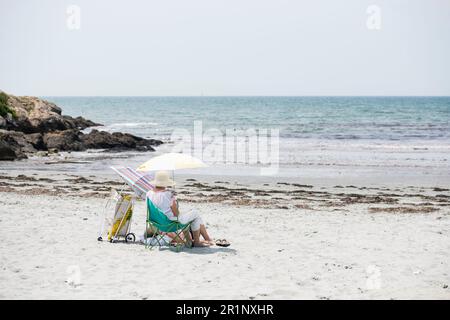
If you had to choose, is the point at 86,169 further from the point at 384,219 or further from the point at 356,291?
the point at 356,291

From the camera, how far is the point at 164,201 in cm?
915

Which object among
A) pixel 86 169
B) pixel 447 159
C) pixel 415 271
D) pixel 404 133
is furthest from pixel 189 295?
pixel 404 133

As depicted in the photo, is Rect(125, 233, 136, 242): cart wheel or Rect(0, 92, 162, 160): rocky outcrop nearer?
Rect(125, 233, 136, 242): cart wheel

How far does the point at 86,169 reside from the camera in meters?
21.8

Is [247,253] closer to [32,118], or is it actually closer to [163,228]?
[163,228]

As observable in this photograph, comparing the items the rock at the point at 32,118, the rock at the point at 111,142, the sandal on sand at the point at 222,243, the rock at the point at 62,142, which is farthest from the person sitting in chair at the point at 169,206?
the rock at the point at 32,118

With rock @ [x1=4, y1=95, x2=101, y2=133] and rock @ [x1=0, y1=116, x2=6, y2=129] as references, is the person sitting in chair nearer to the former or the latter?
rock @ [x1=0, y1=116, x2=6, y2=129]

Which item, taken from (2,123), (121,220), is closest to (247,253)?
(121,220)

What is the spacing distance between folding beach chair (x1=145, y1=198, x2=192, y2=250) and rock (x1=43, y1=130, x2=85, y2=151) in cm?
2092

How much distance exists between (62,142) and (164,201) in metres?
21.5

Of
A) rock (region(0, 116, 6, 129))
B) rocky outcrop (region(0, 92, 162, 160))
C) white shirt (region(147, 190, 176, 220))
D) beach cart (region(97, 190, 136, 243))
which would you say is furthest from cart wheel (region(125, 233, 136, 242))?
rock (region(0, 116, 6, 129))

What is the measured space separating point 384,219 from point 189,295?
20.4 feet

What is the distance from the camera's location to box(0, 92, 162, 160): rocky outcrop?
26.8 meters

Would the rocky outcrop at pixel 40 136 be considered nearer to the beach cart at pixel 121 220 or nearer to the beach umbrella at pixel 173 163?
the beach cart at pixel 121 220
